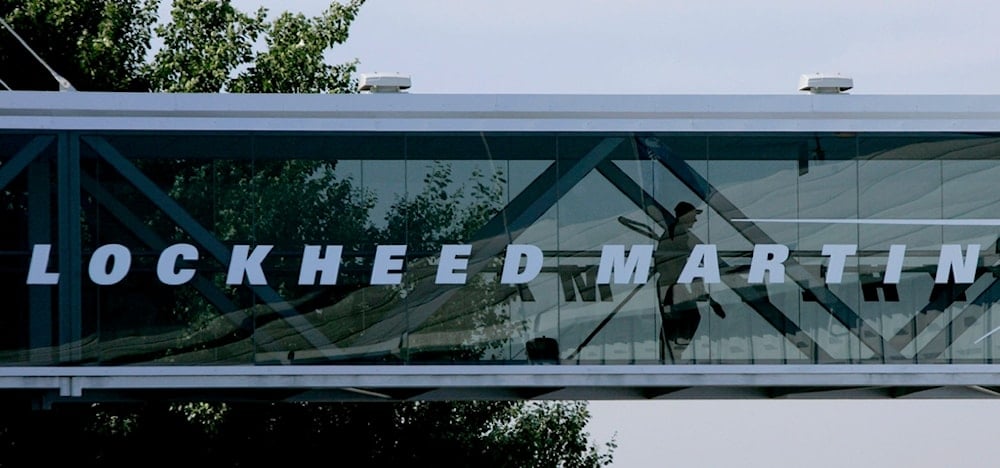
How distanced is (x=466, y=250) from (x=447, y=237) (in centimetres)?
26

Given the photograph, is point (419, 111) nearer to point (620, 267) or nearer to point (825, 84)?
point (620, 267)

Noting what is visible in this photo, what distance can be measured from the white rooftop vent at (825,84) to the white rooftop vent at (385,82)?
463 centimetres

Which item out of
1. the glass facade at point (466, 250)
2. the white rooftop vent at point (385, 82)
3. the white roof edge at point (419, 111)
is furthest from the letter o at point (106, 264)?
the white rooftop vent at point (385, 82)

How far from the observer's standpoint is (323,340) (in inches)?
771

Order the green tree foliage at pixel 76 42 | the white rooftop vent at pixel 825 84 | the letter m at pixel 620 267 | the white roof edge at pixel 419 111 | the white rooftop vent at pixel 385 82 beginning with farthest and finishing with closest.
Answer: the green tree foliage at pixel 76 42, the white rooftop vent at pixel 825 84, the white rooftop vent at pixel 385 82, the letter m at pixel 620 267, the white roof edge at pixel 419 111

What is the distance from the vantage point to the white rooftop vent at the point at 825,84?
20.3 metres

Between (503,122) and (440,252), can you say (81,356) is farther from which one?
(503,122)

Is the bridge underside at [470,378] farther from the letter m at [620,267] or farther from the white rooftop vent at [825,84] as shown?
the white rooftop vent at [825,84]

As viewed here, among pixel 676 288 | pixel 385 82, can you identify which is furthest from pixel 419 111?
pixel 676 288

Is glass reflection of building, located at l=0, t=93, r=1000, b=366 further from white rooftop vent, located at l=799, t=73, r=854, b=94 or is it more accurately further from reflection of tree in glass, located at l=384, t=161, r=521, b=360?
white rooftop vent, located at l=799, t=73, r=854, b=94

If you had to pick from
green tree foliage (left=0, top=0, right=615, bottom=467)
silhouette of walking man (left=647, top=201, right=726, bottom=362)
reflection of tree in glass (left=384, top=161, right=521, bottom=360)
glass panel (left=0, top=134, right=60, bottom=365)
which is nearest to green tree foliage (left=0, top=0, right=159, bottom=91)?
green tree foliage (left=0, top=0, right=615, bottom=467)

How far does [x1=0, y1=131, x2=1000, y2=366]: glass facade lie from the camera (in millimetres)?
19594

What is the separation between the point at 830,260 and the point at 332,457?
1250 cm

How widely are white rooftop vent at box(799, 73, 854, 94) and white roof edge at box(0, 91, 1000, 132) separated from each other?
1.96 ft
